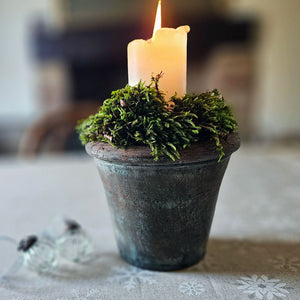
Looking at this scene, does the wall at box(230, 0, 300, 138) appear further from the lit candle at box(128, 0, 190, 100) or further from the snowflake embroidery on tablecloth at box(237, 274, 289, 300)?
the snowflake embroidery on tablecloth at box(237, 274, 289, 300)

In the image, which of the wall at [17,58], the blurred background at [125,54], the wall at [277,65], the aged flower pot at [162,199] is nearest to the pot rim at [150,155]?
the aged flower pot at [162,199]

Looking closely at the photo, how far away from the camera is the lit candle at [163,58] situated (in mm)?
402

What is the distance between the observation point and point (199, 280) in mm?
407

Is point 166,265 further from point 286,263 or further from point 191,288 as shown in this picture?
point 286,263

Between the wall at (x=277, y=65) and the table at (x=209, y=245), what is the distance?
238 centimetres

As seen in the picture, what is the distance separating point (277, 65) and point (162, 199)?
3094mm

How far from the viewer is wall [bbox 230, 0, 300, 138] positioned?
9.67ft

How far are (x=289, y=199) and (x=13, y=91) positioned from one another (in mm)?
3092

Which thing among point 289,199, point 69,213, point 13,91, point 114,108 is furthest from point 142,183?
point 13,91

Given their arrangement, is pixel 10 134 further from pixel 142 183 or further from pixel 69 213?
pixel 142 183

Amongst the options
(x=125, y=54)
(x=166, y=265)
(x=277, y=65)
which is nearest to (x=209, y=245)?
(x=166, y=265)

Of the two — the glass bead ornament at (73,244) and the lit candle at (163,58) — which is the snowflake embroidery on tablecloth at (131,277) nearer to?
the glass bead ornament at (73,244)

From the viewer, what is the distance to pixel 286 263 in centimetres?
44

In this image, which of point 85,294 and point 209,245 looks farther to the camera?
point 209,245
